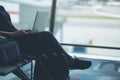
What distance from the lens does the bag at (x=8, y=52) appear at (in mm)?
2092

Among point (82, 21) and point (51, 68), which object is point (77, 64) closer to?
point (51, 68)

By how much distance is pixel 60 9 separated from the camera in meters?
4.41

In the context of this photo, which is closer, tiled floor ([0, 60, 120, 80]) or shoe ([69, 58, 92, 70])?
shoe ([69, 58, 92, 70])

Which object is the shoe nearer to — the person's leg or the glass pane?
the person's leg

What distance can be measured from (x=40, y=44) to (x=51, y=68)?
0.38m

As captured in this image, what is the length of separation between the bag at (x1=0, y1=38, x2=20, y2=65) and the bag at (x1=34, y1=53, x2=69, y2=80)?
0.22 m

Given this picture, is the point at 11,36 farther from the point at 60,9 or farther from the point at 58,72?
the point at 60,9

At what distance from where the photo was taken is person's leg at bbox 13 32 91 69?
2490 millimetres

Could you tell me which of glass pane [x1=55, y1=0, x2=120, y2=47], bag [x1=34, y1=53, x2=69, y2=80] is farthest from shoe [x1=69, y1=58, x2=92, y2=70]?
glass pane [x1=55, y1=0, x2=120, y2=47]

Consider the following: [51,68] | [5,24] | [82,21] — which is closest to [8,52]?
[51,68]

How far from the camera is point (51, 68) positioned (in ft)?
7.50

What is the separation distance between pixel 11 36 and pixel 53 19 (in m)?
1.78

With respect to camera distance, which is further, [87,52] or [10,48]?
[87,52]

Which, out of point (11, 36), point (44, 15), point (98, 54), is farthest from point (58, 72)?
point (98, 54)
